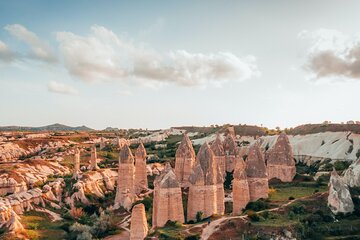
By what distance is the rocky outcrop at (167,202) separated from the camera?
3503cm

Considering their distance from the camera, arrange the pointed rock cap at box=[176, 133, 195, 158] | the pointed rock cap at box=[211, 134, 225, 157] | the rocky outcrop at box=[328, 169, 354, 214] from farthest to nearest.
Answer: the pointed rock cap at box=[211, 134, 225, 157]
the pointed rock cap at box=[176, 133, 195, 158]
the rocky outcrop at box=[328, 169, 354, 214]

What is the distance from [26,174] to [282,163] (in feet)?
105

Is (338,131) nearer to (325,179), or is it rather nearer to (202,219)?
(325,179)

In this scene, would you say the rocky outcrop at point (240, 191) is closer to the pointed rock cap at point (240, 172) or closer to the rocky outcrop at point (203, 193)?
the pointed rock cap at point (240, 172)

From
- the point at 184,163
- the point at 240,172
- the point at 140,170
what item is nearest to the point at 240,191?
the point at 240,172

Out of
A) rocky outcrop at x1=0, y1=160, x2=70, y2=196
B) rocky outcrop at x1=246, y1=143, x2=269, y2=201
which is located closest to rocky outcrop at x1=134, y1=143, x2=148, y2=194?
rocky outcrop at x1=0, y1=160, x2=70, y2=196

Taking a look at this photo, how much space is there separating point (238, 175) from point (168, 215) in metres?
7.35

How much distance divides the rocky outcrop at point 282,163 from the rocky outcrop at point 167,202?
18169mm

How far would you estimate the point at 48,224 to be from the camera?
40.9 meters

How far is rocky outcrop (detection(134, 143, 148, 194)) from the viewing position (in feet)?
167

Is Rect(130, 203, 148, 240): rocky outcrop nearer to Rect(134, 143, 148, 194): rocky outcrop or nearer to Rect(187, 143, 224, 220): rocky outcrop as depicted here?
Rect(187, 143, 224, 220): rocky outcrop

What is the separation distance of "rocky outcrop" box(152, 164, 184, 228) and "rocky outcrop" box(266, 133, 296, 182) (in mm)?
18169

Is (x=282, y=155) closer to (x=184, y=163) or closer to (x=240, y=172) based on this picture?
Result: (x=184, y=163)

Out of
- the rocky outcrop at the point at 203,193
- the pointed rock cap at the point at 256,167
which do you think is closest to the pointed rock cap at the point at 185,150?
the rocky outcrop at the point at 203,193
